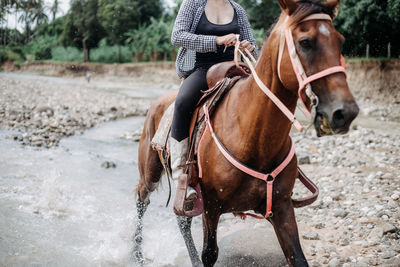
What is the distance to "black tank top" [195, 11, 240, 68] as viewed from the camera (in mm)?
3406

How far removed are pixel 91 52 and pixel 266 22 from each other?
25.0 metres

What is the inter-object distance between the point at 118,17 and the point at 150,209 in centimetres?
3539

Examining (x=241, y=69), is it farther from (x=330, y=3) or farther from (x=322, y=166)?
(x=322, y=166)

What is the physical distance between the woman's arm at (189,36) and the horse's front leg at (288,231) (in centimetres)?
147

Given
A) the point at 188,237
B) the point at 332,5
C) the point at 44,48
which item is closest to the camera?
the point at 332,5

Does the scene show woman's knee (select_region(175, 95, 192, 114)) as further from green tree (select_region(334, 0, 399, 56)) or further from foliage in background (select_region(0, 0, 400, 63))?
green tree (select_region(334, 0, 399, 56))

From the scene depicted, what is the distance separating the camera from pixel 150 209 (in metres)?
6.72

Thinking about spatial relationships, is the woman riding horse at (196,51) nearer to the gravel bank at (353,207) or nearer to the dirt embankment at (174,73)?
the gravel bank at (353,207)

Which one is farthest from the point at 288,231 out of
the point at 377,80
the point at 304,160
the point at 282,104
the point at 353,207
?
the point at 377,80

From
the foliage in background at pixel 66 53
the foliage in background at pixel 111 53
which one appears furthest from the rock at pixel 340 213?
the foliage in background at pixel 66 53

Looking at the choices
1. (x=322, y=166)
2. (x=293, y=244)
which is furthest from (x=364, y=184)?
(x=293, y=244)

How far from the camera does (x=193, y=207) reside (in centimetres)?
→ 326

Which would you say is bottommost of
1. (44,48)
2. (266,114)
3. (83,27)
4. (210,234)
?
(210,234)

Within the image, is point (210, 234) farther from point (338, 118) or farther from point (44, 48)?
point (44, 48)
